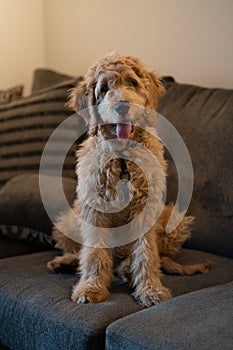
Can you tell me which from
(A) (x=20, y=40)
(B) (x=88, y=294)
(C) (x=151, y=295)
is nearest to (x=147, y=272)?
(C) (x=151, y=295)

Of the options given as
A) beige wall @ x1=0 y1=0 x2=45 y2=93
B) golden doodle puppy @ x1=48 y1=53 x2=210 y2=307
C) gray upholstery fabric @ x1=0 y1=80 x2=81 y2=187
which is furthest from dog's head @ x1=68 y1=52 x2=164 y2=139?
beige wall @ x1=0 y1=0 x2=45 y2=93

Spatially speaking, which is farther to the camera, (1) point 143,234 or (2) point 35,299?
(1) point 143,234

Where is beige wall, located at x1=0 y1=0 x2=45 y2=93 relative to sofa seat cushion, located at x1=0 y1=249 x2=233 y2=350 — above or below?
above

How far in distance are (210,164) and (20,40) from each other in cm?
174

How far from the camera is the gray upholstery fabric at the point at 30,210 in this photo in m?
2.26

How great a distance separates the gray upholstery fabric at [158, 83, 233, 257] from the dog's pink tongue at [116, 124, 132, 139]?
47 centimetres

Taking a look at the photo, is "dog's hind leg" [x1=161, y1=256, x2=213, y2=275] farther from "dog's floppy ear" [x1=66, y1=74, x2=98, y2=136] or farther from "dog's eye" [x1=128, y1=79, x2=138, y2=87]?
"dog's eye" [x1=128, y1=79, x2=138, y2=87]

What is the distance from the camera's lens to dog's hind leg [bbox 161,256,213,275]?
1931 mm

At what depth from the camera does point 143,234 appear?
1868mm

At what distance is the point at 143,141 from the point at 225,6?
38.1 inches

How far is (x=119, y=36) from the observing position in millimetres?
3051

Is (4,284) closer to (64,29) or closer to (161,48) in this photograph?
(161,48)

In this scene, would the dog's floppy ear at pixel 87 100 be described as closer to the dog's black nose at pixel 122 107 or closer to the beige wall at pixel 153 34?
the dog's black nose at pixel 122 107

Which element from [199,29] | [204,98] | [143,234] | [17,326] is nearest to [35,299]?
[17,326]
